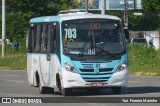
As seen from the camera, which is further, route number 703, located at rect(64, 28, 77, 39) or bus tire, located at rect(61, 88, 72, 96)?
route number 703, located at rect(64, 28, 77, 39)

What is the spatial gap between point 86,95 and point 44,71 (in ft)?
7.80

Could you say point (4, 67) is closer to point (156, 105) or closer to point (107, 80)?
point (107, 80)

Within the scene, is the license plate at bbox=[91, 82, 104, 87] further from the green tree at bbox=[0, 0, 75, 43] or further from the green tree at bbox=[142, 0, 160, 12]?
the green tree at bbox=[0, 0, 75, 43]

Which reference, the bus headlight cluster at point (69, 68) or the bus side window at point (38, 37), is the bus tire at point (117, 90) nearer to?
the bus headlight cluster at point (69, 68)

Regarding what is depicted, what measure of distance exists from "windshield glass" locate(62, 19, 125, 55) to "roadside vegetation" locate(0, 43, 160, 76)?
14.4 metres

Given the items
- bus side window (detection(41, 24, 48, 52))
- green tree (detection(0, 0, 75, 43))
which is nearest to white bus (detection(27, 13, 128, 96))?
bus side window (detection(41, 24, 48, 52))

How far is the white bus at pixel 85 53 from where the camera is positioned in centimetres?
2370

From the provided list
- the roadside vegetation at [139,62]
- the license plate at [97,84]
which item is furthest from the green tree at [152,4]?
the license plate at [97,84]

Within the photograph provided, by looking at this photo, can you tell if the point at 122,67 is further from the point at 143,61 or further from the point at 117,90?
the point at 143,61

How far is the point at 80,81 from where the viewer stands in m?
23.6

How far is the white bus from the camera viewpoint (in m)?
23.7

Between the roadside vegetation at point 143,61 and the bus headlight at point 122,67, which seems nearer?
the bus headlight at point 122,67

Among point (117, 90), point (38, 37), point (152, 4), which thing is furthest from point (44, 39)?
point (152, 4)

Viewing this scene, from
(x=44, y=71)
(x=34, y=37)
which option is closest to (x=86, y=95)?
(x=44, y=71)
